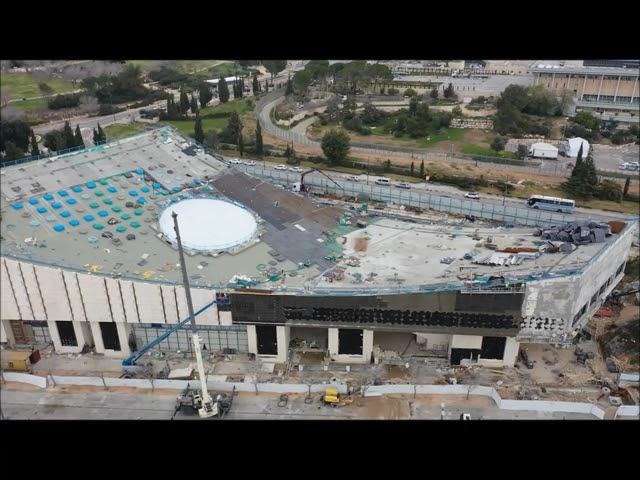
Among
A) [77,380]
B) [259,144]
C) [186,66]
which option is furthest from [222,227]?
[186,66]

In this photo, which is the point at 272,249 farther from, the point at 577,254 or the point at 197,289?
the point at 577,254

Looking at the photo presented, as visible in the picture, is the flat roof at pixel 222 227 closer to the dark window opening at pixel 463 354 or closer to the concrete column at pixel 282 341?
the concrete column at pixel 282 341

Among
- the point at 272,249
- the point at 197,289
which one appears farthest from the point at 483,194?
the point at 197,289

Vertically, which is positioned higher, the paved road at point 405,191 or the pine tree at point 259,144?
the pine tree at point 259,144

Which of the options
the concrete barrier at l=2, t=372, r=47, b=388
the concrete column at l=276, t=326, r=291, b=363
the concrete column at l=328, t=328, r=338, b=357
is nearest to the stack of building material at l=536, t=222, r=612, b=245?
the concrete column at l=328, t=328, r=338, b=357

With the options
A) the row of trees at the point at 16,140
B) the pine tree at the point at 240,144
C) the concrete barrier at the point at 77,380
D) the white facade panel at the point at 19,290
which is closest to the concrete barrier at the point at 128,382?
the concrete barrier at the point at 77,380

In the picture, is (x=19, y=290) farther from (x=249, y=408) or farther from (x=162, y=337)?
(x=249, y=408)
